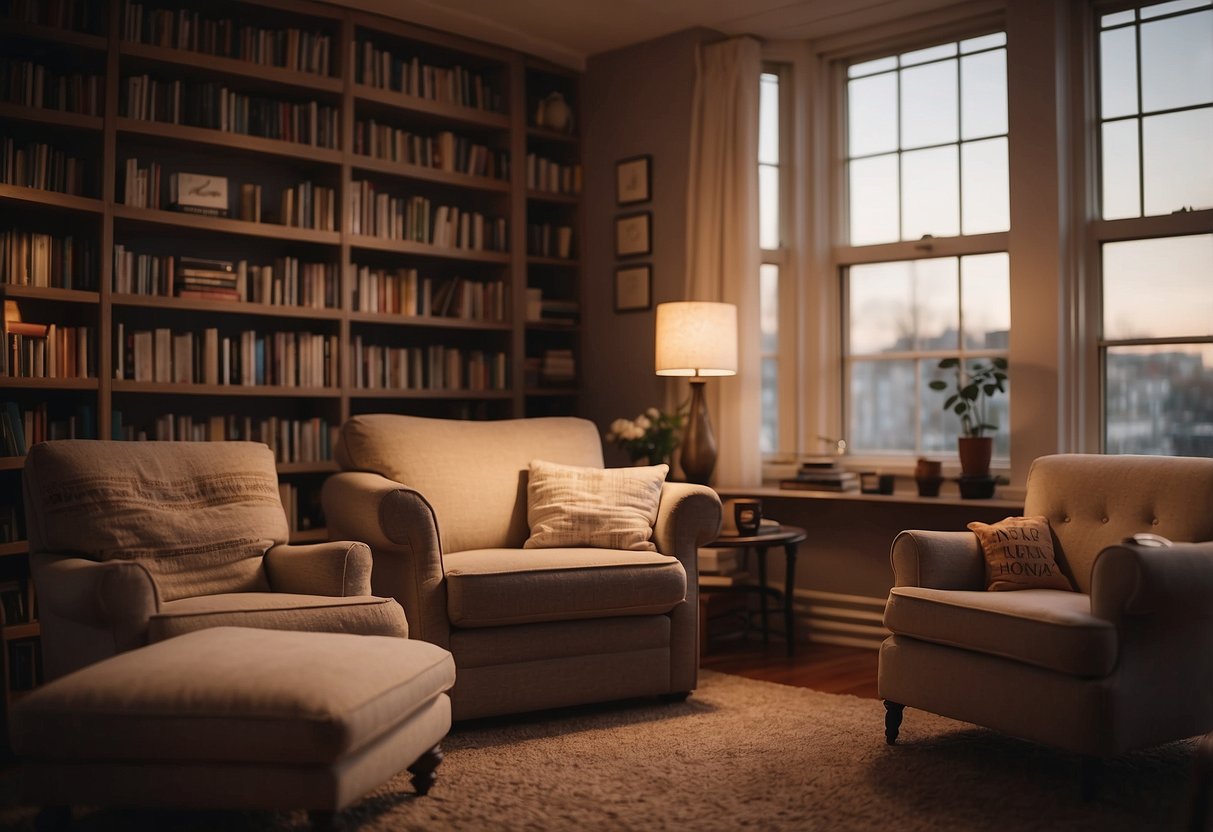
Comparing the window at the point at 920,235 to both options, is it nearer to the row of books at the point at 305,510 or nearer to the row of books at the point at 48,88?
the row of books at the point at 305,510

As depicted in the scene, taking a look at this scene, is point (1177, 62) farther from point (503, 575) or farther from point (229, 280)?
point (229, 280)

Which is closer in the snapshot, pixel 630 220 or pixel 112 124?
pixel 112 124

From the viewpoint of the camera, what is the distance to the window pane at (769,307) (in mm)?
5172

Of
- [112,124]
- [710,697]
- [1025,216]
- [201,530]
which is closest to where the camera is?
[201,530]

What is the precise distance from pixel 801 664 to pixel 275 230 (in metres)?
2.74

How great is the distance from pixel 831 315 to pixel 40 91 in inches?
132

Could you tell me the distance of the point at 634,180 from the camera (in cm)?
539

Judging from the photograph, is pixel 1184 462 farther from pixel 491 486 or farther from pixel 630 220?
pixel 630 220

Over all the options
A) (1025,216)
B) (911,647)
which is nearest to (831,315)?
(1025,216)

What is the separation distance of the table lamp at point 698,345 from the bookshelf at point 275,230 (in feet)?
3.30

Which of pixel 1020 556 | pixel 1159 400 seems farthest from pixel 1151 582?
pixel 1159 400

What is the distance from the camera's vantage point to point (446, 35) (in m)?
5.07

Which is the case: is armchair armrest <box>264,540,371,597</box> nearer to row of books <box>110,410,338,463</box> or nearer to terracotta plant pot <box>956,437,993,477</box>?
row of books <box>110,410,338,463</box>

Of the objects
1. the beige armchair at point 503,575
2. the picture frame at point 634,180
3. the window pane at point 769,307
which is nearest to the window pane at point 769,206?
the window pane at point 769,307
